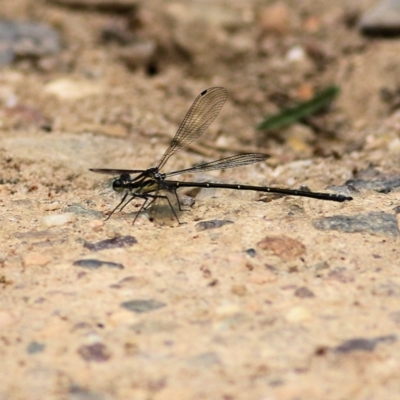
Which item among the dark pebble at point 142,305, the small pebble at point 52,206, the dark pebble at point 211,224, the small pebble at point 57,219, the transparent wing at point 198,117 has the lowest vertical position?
the dark pebble at point 142,305

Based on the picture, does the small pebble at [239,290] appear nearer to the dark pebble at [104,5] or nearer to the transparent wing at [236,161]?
the transparent wing at [236,161]

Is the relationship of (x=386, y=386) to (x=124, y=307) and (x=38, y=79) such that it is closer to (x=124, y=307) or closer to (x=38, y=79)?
(x=124, y=307)

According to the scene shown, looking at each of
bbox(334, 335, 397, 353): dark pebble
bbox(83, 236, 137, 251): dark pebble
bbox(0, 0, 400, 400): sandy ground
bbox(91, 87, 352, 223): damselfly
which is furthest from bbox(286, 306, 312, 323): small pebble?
bbox(91, 87, 352, 223): damselfly

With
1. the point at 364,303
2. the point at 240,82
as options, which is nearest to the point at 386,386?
the point at 364,303


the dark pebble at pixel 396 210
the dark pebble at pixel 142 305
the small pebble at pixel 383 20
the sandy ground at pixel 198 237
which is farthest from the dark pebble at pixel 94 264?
the small pebble at pixel 383 20

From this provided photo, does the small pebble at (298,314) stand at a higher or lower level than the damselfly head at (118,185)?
lower

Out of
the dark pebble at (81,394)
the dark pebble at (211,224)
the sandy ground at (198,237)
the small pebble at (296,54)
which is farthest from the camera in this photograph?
the small pebble at (296,54)

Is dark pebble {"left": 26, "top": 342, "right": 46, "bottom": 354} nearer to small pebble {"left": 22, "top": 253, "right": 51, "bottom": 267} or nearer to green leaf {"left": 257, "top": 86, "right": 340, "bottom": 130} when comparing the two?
small pebble {"left": 22, "top": 253, "right": 51, "bottom": 267}
